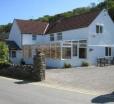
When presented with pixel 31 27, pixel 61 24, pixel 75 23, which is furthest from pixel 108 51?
pixel 31 27

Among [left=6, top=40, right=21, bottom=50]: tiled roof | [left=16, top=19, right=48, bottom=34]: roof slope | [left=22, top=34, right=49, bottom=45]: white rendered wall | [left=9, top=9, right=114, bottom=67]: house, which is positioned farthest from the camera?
[left=16, top=19, right=48, bottom=34]: roof slope

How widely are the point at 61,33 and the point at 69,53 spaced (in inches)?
337

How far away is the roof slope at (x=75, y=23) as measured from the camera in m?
42.1

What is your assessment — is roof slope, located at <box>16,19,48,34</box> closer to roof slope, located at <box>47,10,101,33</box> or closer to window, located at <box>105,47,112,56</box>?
roof slope, located at <box>47,10,101,33</box>

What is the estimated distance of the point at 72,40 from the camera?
41.3 metres

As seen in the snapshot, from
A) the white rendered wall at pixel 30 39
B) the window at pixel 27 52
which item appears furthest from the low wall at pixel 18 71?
the white rendered wall at pixel 30 39

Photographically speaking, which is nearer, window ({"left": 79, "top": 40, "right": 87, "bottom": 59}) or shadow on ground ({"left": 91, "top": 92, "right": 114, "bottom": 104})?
shadow on ground ({"left": 91, "top": 92, "right": 114, "bottom": 104})

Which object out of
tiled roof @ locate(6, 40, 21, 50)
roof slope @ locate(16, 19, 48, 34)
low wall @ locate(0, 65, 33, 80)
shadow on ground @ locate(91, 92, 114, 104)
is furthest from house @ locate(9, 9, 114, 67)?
shadow on ground @ locate(91, 92, 114, 104)

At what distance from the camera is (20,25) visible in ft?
167

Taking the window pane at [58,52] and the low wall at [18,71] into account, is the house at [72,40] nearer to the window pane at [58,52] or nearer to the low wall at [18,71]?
the window pane at [58,52]

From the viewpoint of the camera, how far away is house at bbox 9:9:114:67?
124 feet

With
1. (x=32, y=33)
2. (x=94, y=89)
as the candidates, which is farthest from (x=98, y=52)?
(x=94, y=89)

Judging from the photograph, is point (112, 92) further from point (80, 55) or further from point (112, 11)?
point (112, 11)

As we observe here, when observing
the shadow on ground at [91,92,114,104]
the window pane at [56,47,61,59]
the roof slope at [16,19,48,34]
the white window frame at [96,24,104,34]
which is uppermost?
the roof slope at [16,19,48,34]
